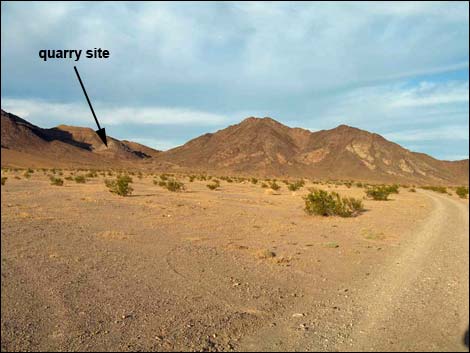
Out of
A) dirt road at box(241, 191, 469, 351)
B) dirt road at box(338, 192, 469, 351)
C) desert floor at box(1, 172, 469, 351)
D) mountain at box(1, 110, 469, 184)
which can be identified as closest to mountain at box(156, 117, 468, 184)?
mountain at box(1, 110, 469, 184)

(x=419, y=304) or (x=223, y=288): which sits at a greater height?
(x=419, y=304)

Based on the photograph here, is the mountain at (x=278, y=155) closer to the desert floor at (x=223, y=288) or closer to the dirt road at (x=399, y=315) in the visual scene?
the desert floor at (x=223, y=288)

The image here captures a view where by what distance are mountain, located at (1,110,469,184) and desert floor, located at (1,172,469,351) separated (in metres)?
120

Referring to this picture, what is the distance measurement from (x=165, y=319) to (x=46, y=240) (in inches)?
263

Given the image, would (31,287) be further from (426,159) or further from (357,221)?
(426,159)

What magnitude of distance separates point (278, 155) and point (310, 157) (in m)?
12.3

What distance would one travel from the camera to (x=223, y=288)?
31.3 feet

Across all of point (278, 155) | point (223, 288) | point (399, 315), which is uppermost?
point (278, 155)

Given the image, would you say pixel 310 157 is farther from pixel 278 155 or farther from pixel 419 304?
pixel 419 304

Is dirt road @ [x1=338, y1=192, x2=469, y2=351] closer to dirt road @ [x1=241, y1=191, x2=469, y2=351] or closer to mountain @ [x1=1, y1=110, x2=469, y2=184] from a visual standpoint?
dirt road @ [x1=241, y1=191, x2=469, y2=351]

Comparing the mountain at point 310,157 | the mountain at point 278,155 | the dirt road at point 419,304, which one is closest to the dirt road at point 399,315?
the dirt road at point 419,304

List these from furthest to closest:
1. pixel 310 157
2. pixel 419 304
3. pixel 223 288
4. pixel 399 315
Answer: pixel 310 157 → pixel 223 288 → pixel 419 304 → pixel 399 315

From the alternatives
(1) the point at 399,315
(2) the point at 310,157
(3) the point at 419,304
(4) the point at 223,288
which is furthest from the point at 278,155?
(1) the point at 399,315

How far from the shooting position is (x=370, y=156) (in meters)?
164
